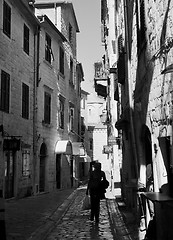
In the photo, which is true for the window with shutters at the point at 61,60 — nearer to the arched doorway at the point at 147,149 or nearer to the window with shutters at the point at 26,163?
the window with shutters at the point at 26,163

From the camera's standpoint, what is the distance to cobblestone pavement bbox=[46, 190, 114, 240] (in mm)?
7309

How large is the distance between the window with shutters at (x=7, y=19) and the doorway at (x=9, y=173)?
194 inches

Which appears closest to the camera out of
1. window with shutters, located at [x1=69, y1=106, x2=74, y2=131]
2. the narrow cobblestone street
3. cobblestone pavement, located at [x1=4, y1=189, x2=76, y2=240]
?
the narrow cobblestone street

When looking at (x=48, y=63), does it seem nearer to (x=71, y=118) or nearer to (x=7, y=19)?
(x=7, y=19)

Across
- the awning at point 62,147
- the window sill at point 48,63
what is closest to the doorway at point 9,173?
the awning at point 62,147

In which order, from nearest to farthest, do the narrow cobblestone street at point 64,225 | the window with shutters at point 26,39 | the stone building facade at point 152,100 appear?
the stone building facade at point 152,100, the narrow cobblestone street at point 64,225, the window with shutters at point 26,39

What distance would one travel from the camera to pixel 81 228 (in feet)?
26.8

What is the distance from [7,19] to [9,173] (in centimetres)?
633

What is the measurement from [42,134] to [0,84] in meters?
5.57

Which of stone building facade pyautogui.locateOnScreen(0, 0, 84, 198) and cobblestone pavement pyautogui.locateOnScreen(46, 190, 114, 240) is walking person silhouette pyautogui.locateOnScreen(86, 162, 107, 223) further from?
stone building facade pyautogui.locateOnScreen(0, 0, 84, 198)

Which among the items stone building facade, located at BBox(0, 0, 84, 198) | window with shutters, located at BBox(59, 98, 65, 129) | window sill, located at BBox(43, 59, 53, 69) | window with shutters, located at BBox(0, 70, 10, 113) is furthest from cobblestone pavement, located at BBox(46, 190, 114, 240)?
window with shutters, located at BBox(59, 98, 65, 129)

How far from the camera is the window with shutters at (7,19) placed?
1418 cm

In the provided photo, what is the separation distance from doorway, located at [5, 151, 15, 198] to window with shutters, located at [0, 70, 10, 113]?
1865 mm

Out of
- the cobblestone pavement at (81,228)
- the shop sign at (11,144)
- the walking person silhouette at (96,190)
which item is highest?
the shop sign at (11,144)
